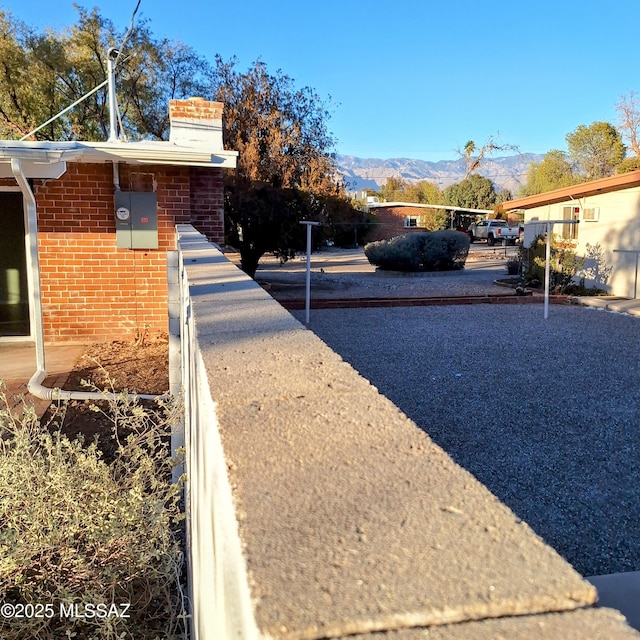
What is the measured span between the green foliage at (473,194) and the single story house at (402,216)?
21.0 ft

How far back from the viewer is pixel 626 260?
1559 centimetres

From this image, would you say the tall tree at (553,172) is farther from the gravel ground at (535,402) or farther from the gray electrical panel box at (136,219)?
the gray electrical panel box at (136,219)

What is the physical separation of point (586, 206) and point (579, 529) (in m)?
15.1

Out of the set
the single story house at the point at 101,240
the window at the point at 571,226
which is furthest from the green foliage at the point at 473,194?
the single story house at the point at 101,240

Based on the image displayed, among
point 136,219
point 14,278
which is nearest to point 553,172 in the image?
point 136,219

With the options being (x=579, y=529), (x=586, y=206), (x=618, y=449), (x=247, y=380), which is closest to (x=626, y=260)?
(x=586, y=206)

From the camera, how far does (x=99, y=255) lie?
29.1 feet

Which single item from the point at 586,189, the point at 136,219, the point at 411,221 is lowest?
the point at 136,219

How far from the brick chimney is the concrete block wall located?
8.08 m

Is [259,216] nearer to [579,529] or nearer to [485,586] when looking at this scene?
[579,529]

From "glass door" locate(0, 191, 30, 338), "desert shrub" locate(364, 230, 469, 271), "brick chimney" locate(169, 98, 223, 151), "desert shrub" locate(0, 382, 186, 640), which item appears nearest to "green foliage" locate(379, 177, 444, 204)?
"desert shrub" locate(364, 230, 469, 271)

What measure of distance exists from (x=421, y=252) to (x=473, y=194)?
124 feet

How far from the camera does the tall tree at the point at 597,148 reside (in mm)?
52156

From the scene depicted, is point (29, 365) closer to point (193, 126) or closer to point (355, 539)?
point (193, 126)
